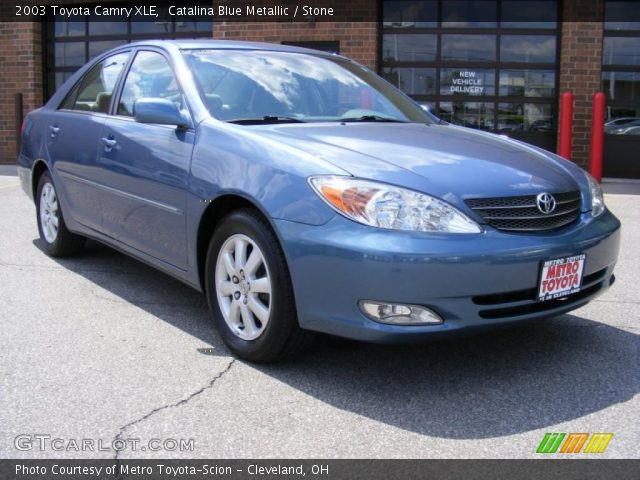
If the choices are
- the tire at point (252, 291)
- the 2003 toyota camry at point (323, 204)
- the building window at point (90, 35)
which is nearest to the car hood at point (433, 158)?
the 2003 toyota camry at point (323, 204)

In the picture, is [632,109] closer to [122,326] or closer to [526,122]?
[526,122]

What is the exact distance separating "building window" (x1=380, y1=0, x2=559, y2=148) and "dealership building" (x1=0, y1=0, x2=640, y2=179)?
0.02m

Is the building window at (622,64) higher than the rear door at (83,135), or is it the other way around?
the building window at (622,64)

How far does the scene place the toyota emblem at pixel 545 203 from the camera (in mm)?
3318

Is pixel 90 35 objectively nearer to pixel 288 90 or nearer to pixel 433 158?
pixel 288 90

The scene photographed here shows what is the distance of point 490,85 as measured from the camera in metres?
11.8

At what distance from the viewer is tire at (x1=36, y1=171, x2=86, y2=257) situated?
5.57m

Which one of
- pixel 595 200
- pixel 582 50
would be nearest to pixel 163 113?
pixel 595 200

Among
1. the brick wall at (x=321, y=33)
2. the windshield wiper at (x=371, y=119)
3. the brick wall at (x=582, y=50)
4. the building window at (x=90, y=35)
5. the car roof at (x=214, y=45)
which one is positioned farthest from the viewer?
the building window at (x=90, y=35)

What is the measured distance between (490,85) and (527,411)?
9.47 metres

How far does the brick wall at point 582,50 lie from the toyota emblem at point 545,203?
8.70 metres

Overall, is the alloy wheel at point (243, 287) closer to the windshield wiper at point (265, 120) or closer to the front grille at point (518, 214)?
the windshield wiper at point (265, 120)

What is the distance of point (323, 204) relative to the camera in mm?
3104
